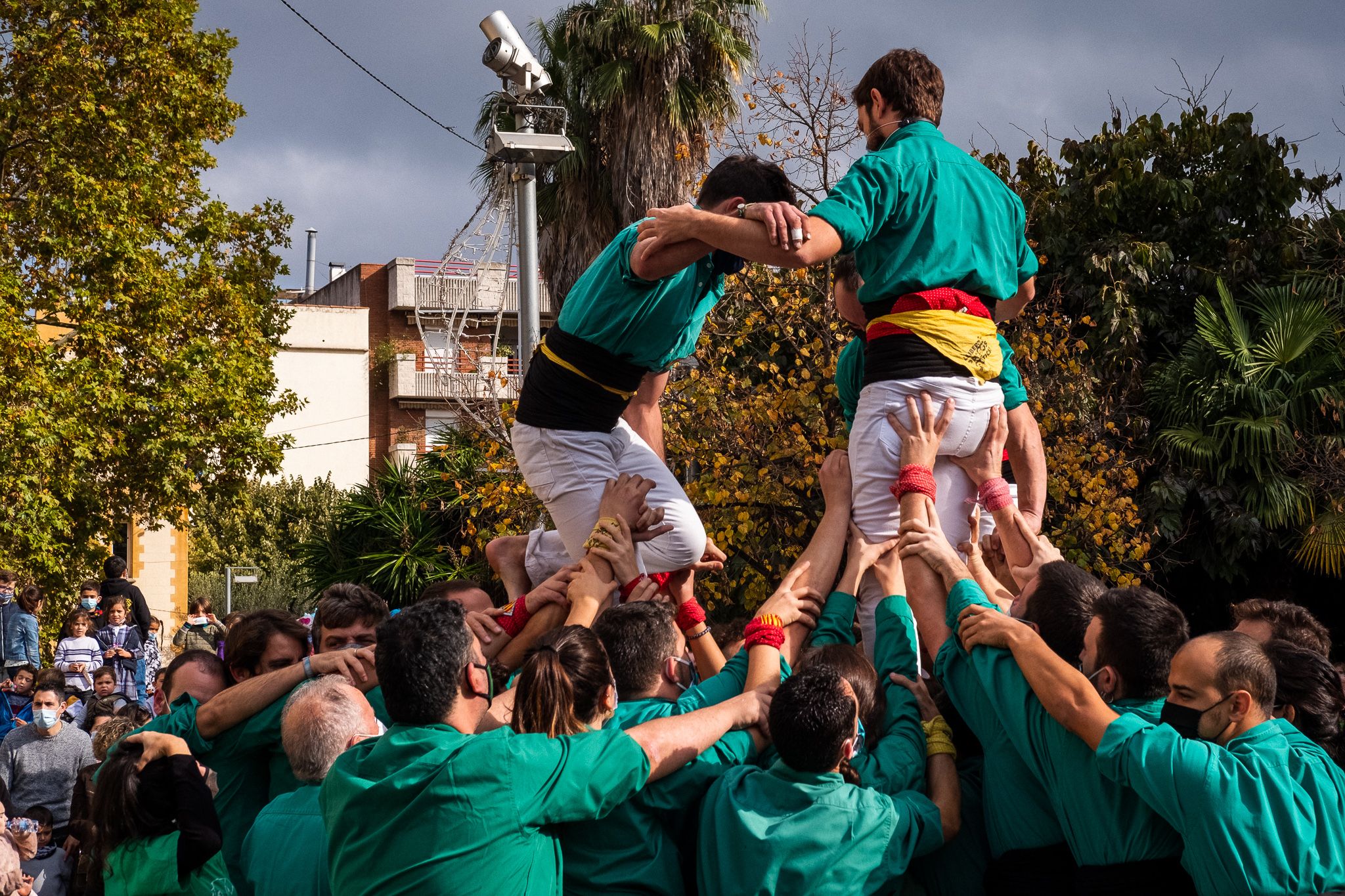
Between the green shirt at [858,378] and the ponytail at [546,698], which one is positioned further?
the green shirt at [858,378]

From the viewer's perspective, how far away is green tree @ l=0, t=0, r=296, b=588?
1588 centimetres

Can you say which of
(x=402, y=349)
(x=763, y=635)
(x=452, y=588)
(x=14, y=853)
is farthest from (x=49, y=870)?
(x=402, y=349)

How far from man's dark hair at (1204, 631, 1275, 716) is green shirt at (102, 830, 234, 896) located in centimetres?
256

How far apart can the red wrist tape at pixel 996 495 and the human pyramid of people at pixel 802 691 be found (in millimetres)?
20

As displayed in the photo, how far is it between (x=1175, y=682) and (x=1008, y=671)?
1.20ft

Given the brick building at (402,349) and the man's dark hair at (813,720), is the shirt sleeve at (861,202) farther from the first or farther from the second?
the brick building at (402,349)

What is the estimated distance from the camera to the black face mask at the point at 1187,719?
289cm

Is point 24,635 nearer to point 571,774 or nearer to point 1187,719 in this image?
point 571,774

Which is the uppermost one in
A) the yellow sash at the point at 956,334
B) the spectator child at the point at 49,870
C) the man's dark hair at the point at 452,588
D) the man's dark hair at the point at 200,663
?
the yellow sash at the point at 956,334

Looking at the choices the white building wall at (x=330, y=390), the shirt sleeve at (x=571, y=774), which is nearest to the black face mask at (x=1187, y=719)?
the shirt sleeve at (x=571, y=774)

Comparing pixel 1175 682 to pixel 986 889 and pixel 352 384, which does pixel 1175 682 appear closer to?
pixel 986 889

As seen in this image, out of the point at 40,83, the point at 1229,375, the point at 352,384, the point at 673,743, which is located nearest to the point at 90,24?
the point at 40,83

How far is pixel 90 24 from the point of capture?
17141 mm

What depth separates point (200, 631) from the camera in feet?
45.4
